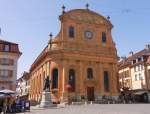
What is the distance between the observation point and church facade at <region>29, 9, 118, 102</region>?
140 feet

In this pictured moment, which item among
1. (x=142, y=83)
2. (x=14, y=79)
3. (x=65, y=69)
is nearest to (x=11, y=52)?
(x=14, y=79)

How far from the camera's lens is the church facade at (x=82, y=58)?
1683 inches

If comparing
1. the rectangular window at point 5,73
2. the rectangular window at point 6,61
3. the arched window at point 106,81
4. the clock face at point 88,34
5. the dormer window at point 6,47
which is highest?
the clock face at point 88,34

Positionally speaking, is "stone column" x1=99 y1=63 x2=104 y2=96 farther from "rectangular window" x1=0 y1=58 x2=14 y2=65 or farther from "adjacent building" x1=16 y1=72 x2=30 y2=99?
"adjacent building" x1=16 y1=72 x2=30 y2=99

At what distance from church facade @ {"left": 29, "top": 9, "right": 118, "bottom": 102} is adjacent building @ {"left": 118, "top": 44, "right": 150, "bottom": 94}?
29.6 feet

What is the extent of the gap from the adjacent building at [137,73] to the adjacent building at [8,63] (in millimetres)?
25984

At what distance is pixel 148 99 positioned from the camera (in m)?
52.3

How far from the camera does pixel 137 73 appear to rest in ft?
182

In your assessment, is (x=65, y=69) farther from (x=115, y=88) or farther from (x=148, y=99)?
(x=148, y=99)

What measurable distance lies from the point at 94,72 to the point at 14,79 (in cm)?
1420

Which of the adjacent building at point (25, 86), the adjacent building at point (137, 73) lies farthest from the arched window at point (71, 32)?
the adjacent building at point (25, 86)

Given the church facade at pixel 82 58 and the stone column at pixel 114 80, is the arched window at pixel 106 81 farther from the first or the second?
the stone column at pixel 114 80

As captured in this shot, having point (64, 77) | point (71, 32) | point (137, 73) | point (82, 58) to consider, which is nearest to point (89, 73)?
point (82, 58)

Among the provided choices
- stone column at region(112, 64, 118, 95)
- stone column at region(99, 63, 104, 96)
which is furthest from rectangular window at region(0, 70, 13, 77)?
stone column at region(112, 64, 118, 95)
